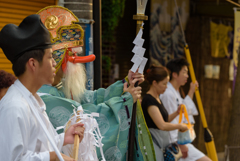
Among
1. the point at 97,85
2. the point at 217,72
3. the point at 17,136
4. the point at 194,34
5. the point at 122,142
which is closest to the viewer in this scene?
the point at 17,136

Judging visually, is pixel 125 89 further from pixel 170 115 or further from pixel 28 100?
pixel 170 115

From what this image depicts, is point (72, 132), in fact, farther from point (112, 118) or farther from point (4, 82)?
point (4, 82)

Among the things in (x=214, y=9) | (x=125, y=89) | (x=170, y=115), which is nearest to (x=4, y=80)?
(x=125, y=89)

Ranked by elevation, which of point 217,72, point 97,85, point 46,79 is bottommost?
point 217,72

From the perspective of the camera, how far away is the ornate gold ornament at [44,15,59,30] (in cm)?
256

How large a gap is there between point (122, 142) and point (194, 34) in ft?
17.4

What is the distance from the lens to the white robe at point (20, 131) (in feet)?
4.79

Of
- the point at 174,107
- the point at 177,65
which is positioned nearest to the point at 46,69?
the point at 174,107

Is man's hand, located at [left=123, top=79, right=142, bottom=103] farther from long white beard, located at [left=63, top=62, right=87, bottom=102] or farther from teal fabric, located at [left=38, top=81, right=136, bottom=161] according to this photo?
long white beard, located at [left=63, top=62, right=87, bottom=102]

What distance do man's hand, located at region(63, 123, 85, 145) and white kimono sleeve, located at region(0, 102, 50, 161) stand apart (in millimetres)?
376

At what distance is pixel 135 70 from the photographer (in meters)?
2.57

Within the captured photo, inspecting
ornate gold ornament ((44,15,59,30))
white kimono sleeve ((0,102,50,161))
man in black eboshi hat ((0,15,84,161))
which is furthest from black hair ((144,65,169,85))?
white kimono sleeve ((0,102,50,161))

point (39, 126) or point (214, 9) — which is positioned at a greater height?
point (214, 9)

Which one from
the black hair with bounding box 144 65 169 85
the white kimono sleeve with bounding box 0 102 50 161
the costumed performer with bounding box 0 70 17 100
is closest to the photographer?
the white kimono sleeve with bounding box 0 102 50 161
